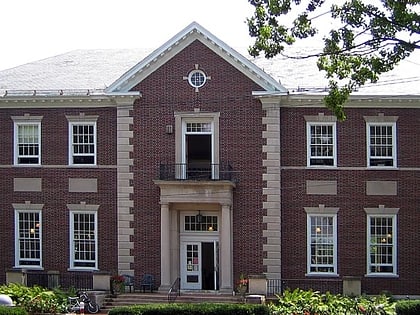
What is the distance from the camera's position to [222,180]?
3209cm

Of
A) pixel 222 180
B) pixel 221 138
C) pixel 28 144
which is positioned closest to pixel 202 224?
pixel 222 180

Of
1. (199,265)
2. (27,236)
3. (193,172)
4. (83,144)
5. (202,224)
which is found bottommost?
(199,265)

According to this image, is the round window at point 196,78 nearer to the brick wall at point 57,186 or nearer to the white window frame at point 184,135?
the white window frame at point 184,135

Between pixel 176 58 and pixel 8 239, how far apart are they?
34.2 ft

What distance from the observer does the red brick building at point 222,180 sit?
3250cm

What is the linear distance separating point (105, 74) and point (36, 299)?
11.3m

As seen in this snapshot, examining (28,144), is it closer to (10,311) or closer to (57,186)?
(57,186)

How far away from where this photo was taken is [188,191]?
106ft

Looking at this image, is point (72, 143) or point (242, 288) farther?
point (72, 143)

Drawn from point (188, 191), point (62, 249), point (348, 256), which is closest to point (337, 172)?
point (348, 256)

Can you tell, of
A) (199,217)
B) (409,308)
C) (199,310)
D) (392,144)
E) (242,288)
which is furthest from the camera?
(199,217)

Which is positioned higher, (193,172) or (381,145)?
(381,145)

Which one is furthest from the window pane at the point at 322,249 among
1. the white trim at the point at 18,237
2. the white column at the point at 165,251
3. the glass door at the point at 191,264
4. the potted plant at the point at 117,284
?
the white trim at the point at 18,237

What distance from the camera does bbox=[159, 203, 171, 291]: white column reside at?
3247 cm
